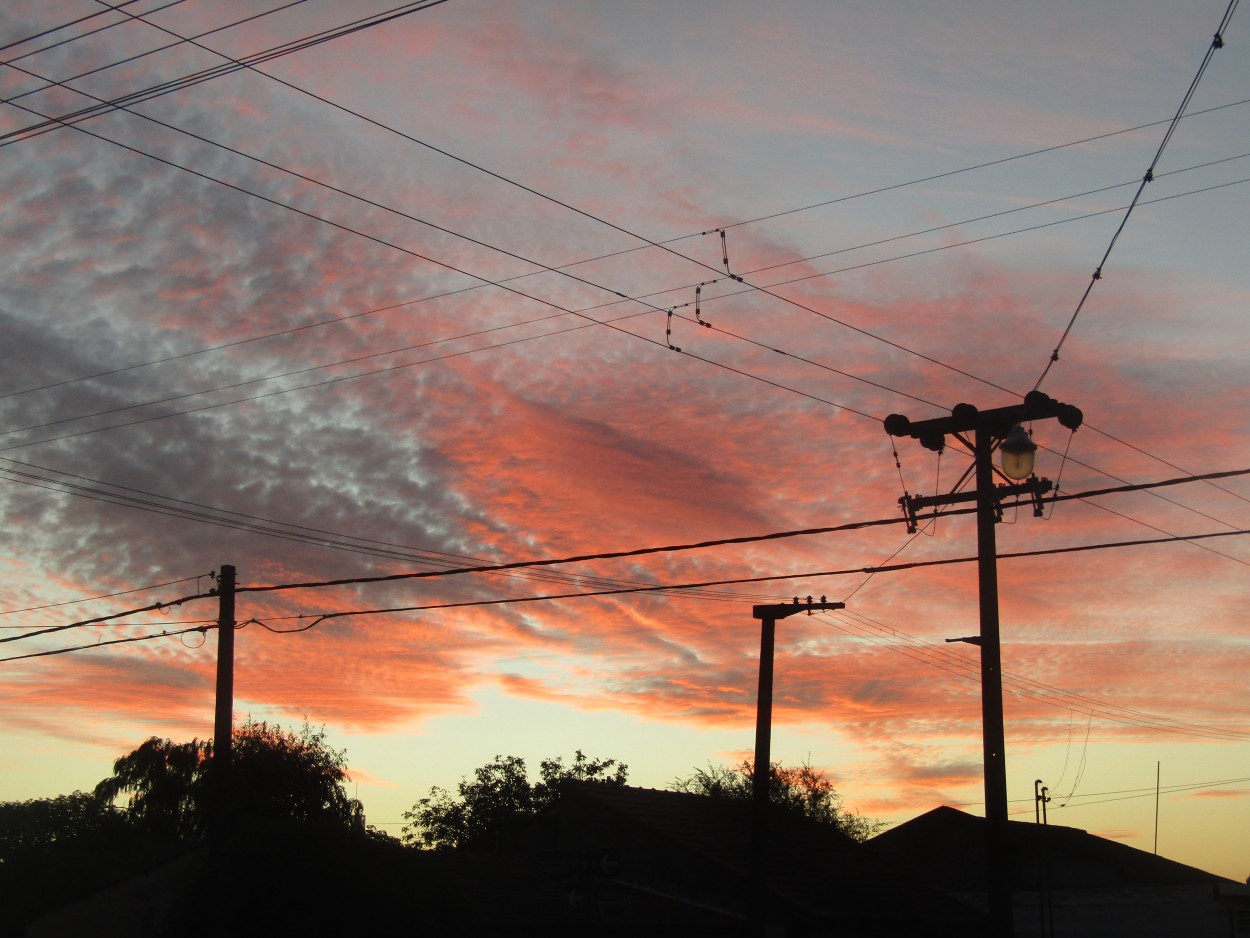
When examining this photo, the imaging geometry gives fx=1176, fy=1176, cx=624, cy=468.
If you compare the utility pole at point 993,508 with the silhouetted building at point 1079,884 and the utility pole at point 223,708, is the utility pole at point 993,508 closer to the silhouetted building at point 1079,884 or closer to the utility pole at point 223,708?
the utility pole at point 223,708

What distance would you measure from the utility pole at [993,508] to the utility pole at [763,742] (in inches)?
238

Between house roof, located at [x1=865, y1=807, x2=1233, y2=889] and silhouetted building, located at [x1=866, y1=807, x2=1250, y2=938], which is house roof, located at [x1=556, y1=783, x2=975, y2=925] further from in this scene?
house roof, located at [x1=865, y1=807, x2=1233, y2=889]

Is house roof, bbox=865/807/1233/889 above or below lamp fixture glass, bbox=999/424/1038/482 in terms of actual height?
below

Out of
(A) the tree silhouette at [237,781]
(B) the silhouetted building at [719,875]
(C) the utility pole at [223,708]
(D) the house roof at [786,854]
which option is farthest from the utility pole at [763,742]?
(A) the tree silhouette at [237,781]

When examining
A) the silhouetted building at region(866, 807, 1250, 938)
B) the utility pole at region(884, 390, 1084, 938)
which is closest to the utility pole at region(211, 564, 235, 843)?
the utility pole at region(884, 390, 1084, 938)

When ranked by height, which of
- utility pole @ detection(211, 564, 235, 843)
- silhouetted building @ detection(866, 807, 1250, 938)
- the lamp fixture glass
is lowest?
silhouetted building @ detection(866, 807, 1250, 938)

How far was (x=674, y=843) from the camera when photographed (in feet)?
105

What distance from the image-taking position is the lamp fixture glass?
52.7 ft

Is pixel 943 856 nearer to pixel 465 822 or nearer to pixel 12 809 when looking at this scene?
pixel 465 822

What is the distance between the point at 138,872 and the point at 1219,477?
35.8 meters

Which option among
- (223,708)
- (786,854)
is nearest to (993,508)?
(223,708)

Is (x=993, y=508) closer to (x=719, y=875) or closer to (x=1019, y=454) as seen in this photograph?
(x=1019, y=454)

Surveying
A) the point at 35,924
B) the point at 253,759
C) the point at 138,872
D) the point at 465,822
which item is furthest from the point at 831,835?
the point at 465,822

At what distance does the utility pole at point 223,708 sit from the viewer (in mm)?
21750
